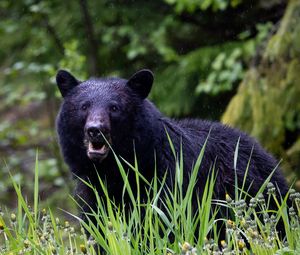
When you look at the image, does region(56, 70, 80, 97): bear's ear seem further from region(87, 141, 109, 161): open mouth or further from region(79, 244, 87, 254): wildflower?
region(79, 244, 87, 254): wildflower

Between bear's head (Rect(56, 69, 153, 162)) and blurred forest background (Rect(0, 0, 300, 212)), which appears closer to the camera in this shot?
bear's head (Rect(56, 69, 153, 162))

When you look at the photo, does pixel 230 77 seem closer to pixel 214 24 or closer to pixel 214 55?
pixel 214 55

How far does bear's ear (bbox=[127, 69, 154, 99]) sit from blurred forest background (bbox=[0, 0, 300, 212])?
2.81m

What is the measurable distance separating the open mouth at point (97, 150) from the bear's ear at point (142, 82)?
22.6 inches

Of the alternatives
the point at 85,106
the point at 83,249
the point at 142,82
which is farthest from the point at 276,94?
the point at 83,249

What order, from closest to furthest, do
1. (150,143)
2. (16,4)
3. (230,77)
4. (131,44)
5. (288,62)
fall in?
(150,143) → (288,62) → (230,77) → (131,44) → (16,4)

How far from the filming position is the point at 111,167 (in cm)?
538

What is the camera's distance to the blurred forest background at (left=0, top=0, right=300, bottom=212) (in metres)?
8.20

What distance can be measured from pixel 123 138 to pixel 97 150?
1.00 feet

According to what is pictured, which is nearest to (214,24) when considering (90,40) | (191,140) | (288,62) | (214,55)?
(214,55)

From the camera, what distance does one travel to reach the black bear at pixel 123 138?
208 inches

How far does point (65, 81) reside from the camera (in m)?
5.64

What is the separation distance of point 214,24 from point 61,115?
17.8 feet

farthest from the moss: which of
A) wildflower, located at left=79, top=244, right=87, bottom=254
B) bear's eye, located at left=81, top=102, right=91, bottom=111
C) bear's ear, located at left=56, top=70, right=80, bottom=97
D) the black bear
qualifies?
wildflower, located at left=79, top=244, right=87, bottom=254
